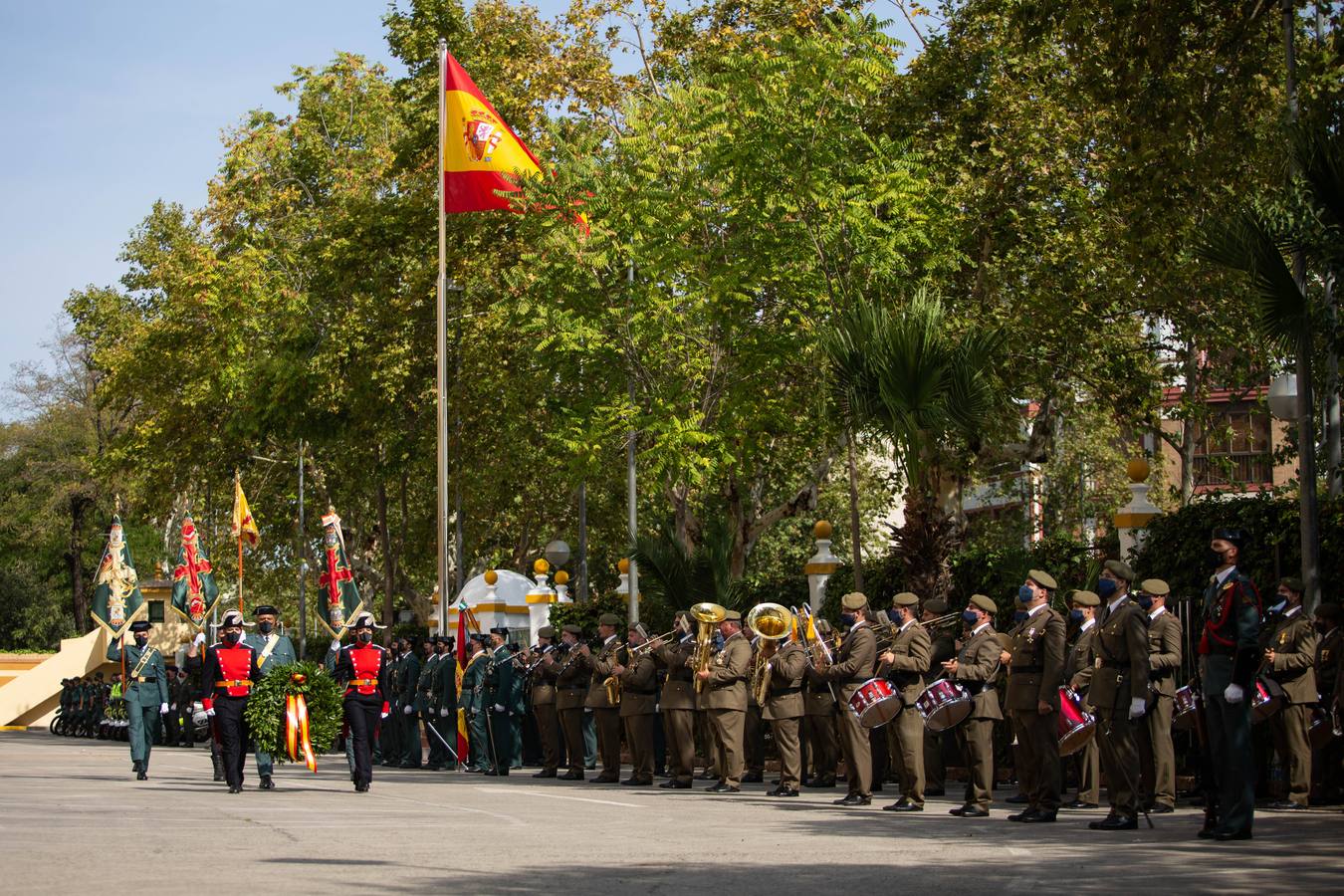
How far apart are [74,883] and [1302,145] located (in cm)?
1028

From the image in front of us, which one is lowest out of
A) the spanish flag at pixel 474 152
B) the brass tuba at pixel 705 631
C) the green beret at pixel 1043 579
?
the brass tuba at pixel 705 631

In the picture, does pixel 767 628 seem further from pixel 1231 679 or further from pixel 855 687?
pixel 1231 679

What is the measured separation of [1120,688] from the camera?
13.9 metres

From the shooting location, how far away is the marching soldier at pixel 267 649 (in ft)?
66.5

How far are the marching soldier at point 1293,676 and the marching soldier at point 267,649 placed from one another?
10709mm

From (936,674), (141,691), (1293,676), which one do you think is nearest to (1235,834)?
(1293,676)

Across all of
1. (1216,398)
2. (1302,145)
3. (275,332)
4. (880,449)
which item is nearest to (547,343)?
(880,449)

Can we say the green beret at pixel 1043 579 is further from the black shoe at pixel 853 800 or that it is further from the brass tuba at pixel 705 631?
the brass tuba at pixel 705 631

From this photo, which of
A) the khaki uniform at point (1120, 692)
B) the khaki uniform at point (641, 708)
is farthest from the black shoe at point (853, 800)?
the khaki uniform at point (641, 708)

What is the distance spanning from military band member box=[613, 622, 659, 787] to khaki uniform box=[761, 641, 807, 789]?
3025mm

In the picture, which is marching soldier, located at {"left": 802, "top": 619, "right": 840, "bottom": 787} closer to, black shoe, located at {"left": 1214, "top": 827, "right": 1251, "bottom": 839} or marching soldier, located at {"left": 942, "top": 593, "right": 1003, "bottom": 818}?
marching soldier, located at {"left": 942, "top": 593, "right": 1003, "bottom": 818}

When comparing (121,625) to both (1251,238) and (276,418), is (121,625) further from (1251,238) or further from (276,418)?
(1251,238)

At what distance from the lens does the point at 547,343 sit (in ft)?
92.1

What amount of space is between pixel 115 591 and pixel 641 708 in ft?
56.3
